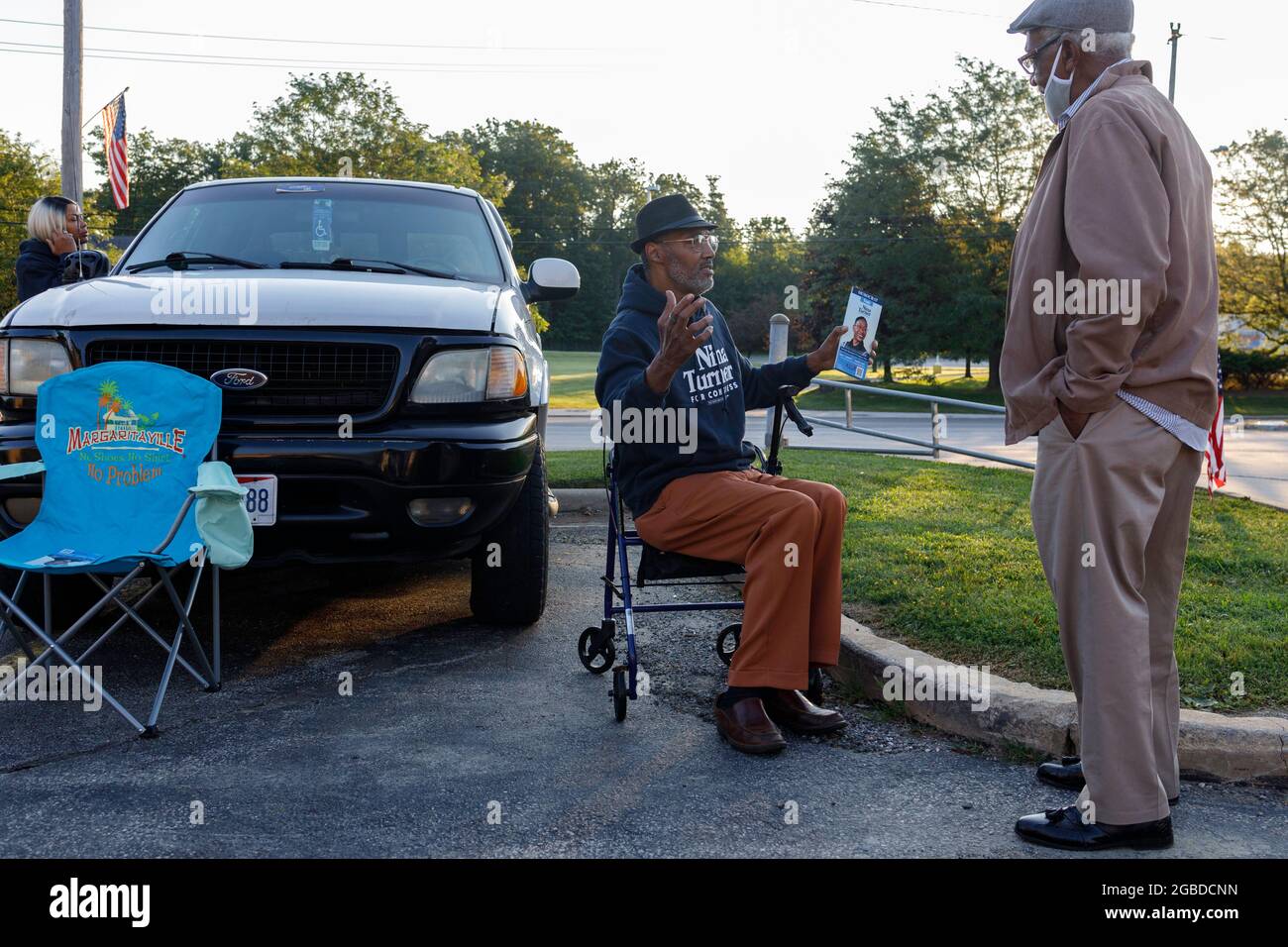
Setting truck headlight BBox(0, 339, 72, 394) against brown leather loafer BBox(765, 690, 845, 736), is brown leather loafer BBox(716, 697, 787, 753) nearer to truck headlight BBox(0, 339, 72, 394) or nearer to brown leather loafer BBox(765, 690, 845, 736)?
brown leather loafer BBox(765, 690, 845, 736)

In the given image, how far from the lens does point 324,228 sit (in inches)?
213

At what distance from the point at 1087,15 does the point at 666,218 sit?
1.67 m

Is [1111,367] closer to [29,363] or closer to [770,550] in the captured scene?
[770,550]

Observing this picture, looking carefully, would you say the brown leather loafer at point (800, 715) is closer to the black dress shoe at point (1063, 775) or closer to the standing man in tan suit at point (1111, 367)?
the black dress shoe at point (1063, 775)

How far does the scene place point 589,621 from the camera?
17.5 feet

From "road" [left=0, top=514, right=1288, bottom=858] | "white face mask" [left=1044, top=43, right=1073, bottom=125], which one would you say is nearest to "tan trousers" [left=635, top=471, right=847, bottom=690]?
"road" [left=0, top=514, right=1288, bottom=858]

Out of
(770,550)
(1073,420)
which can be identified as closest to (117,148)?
(770,550)

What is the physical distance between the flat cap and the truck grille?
246 cm

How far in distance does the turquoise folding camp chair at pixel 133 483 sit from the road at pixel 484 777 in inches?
15.0

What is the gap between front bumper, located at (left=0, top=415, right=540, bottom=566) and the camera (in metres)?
4.12

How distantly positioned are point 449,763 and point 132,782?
0.90 metres

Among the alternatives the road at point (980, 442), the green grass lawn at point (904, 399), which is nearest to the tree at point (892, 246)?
the green grass lawn at point (904, 399)

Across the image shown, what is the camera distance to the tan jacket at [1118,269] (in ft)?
9.10

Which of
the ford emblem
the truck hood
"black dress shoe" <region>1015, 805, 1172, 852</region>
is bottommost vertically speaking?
"black dress shoe" <region>1015, 805, 1172, 852</region>
